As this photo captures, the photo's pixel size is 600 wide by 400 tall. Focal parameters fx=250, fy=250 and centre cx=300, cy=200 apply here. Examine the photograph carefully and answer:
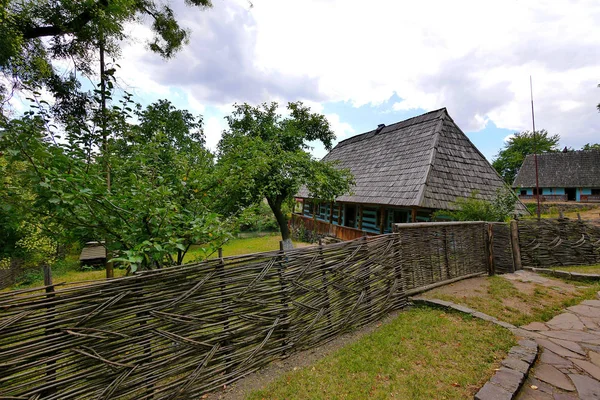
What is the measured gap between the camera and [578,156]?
92.6 ft

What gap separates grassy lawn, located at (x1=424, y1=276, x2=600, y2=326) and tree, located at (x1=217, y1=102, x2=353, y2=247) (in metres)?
4.03

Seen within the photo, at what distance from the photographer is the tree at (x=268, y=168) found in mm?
3946

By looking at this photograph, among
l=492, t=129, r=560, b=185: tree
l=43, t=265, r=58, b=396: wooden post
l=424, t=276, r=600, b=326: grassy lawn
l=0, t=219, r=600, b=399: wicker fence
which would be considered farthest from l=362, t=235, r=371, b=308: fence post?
l=492, t=129, r=560, b=185: tree

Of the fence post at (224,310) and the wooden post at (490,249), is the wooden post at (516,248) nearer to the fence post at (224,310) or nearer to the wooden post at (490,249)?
the wooden post at (490,249)

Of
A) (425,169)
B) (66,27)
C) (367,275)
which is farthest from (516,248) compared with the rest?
(66,27)

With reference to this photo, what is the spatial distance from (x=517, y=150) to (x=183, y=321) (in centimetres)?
5954

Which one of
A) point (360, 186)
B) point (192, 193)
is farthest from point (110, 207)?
point (360, 186)

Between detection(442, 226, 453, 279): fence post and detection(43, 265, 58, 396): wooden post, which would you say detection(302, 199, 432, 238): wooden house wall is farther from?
detection(43, 265, 58, 396): wooden post

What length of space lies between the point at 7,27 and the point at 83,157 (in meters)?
4.15

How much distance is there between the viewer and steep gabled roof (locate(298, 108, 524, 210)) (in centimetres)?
855

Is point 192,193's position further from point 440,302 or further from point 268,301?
point 440,302

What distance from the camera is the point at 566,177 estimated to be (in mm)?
27312

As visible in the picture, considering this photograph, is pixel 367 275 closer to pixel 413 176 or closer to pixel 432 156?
pixel 413 176

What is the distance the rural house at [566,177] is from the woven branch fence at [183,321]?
1183 inches
